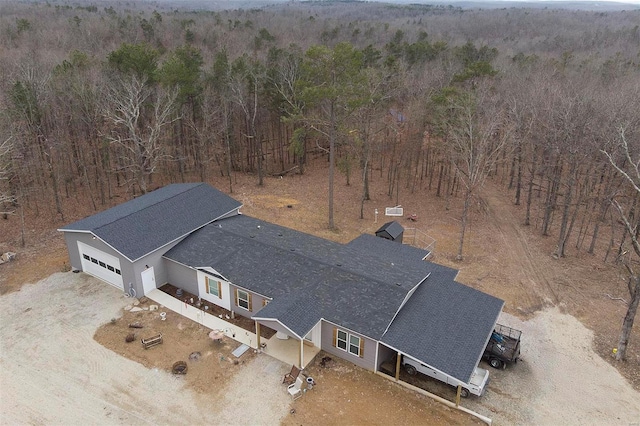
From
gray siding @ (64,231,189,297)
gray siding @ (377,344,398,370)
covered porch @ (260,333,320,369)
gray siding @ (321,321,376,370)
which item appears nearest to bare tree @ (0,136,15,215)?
gray siding @ (64,231,189,297)

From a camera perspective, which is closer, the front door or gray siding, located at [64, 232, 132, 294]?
gray siding, located at [64, 232, 132, 294]

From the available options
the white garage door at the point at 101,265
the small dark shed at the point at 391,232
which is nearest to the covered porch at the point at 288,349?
the white garage door at the point at 101,265

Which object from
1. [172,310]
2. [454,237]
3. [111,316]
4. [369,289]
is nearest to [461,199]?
[454,237]

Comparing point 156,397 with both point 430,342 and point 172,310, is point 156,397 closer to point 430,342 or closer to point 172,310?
point 172,310

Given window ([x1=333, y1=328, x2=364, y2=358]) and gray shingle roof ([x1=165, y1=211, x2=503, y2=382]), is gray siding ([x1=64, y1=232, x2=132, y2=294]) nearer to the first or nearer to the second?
gray shingle roof ([x1=165, y1=211, x2=503, y2=382])

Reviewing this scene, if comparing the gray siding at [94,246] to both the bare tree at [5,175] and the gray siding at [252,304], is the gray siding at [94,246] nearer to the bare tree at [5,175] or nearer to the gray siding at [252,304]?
the gray siding at [252,304]

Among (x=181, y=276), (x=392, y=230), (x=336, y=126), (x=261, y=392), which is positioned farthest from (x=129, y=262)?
(x=336, y=126)
